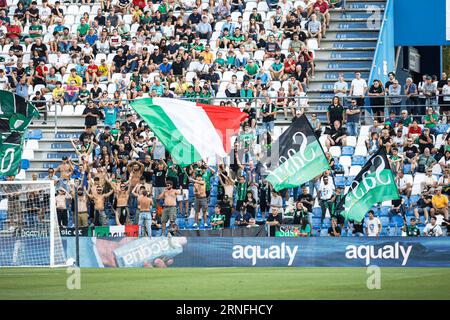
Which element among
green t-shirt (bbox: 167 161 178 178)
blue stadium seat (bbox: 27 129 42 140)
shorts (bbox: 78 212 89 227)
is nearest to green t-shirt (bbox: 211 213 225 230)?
green t-shirt (bbox: 167 161 178 178)

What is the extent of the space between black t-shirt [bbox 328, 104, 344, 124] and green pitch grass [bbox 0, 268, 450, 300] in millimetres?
7781

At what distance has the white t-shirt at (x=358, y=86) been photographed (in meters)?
38.4

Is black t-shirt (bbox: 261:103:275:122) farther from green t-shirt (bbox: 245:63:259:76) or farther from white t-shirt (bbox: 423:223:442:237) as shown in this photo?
white t-shirt (bbox: 423:223:442:237)

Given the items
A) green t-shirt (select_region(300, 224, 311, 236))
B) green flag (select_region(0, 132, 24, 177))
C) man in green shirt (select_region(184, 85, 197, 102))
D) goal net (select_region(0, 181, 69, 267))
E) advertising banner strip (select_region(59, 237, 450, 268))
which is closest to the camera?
advertising banner strip (select_region(59, 237, 450, 268))

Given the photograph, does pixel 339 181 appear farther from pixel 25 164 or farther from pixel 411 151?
pixel 25 164

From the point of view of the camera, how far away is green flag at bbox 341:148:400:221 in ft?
102

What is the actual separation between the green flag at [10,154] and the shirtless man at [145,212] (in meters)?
3.85

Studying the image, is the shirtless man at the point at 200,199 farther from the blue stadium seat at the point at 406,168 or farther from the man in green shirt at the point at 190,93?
the blue stadium seat at the point at 406,168

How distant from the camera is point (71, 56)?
4316 cm

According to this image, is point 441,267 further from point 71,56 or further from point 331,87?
point 71,56

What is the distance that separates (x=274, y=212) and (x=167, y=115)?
432 centimetres

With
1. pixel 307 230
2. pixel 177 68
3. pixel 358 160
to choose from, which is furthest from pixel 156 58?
pixel 307 230
